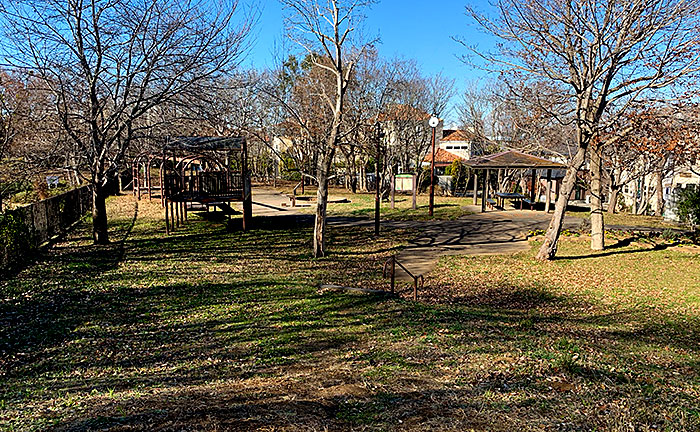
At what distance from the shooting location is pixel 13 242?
10.7 m

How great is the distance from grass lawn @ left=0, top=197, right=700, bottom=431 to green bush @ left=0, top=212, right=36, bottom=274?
42 centimetres

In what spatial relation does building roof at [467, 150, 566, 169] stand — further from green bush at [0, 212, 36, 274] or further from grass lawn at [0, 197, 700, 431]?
green bush at [0, 212, 36, 274]

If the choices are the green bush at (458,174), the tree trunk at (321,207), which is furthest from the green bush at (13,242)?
the green bush at (458,174)

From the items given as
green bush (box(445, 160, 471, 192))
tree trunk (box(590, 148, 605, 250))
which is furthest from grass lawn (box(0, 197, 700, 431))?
green bush (box(445, 160, 471, 192))

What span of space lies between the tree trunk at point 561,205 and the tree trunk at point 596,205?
1315mm

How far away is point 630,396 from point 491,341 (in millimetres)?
1813

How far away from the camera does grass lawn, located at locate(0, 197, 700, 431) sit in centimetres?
402

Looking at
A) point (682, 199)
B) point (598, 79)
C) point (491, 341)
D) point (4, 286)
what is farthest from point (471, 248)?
point (4, 286)

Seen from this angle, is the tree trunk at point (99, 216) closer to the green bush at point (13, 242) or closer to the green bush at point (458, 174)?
the green bush at point (13, 242)

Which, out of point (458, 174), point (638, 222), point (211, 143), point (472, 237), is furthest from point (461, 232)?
point (458, 174)

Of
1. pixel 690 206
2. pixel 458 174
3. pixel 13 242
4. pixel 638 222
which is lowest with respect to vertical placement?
pixel 638 222

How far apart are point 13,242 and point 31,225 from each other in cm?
157

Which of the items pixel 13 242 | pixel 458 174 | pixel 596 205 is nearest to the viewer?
pixel 13 242

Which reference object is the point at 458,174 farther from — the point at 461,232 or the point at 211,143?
the point at 211,143
